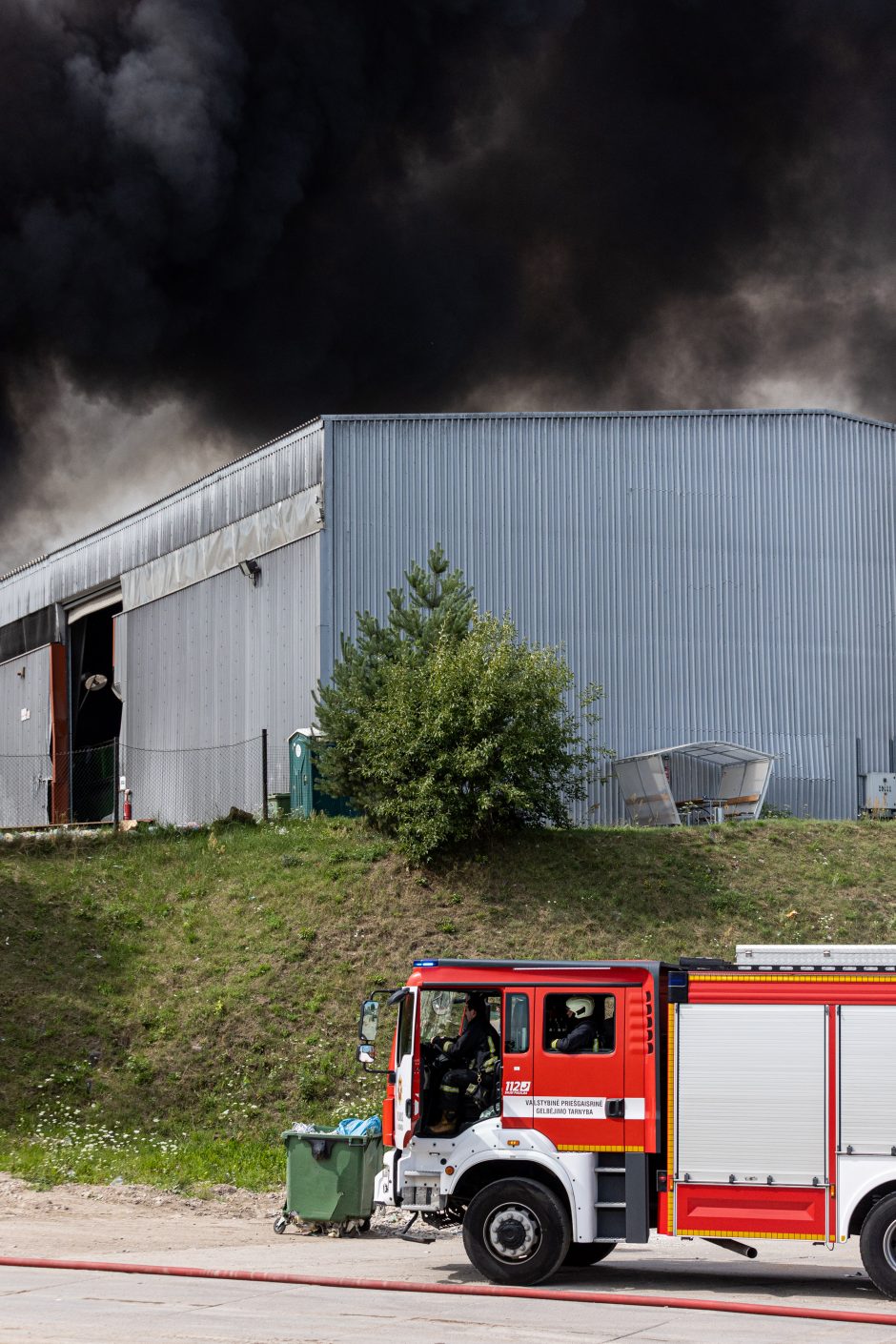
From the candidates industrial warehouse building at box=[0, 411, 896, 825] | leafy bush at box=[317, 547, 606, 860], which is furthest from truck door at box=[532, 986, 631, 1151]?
industrial warehouse building at box=[0, 411, 896, 825]

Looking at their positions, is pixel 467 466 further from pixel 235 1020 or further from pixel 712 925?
pixel 235 1020

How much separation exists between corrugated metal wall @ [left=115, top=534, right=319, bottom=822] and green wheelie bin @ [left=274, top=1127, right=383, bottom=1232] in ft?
63.1

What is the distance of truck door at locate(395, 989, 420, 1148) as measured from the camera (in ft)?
43.8

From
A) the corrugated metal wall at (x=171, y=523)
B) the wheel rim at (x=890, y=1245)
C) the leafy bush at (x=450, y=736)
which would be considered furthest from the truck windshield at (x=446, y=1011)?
the corrugated metal wall at (x=171, y=523)

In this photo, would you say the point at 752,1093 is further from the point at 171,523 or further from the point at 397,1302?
the point at 171,523

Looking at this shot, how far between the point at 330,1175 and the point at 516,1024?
398 centimetres

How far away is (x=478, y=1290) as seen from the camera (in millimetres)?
12258

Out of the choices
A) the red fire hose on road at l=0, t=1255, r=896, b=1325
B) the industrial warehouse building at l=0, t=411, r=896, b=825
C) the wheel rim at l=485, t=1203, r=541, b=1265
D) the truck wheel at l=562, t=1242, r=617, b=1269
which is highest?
the industrial warehouse building at l=0, t=411, r=896, b=825

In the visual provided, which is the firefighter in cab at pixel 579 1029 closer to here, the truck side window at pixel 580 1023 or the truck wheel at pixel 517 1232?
the truck side window at pixel 580 1023

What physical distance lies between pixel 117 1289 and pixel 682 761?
25988 millimetres

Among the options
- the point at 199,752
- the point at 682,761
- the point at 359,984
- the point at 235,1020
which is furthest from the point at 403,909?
the point at 199,752

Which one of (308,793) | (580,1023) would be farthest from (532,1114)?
(308,793)

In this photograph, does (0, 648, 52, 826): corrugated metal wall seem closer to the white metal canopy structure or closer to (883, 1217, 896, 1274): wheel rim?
the white metal canopy structure

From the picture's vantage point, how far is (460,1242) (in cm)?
1588
